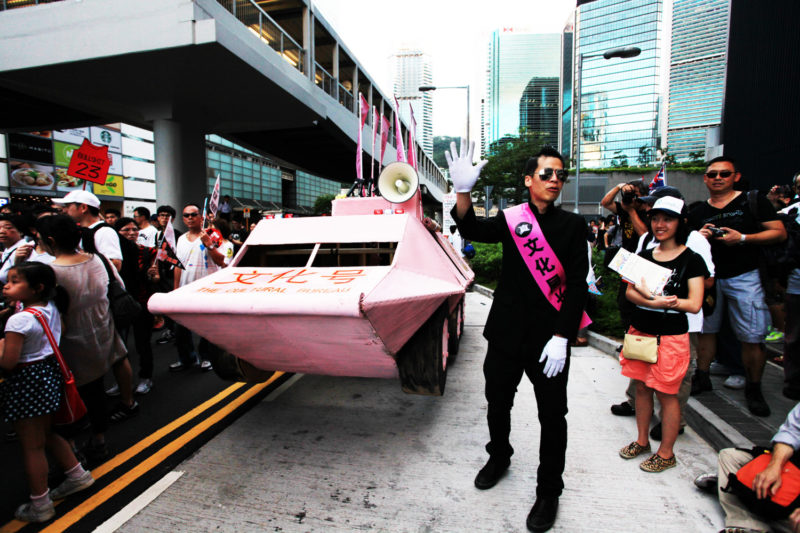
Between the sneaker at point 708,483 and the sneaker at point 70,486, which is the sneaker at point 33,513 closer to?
the sneaker at point 70,486

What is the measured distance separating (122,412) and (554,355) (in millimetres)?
3815

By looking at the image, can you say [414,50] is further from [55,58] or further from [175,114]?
[55,58]

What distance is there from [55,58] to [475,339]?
11317 mm

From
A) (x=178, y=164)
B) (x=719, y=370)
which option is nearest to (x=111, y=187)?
(x=178, y=164)

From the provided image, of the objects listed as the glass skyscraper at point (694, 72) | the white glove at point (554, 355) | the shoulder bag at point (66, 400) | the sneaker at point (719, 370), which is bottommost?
the sneaker at point (719, 370)

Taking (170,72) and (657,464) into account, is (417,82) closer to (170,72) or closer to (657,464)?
(170,72)

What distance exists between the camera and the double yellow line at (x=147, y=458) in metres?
2.38

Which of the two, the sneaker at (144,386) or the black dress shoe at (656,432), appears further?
the sneaker at (144,386)

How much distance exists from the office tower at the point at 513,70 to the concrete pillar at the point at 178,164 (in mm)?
52751

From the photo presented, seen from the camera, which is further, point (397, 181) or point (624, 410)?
point (397, 181)

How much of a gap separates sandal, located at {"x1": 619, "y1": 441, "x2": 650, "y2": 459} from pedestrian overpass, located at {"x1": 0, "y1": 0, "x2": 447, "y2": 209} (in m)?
4.30

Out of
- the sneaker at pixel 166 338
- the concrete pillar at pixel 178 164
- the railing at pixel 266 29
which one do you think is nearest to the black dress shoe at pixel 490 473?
the sneaker at pixel 166 338

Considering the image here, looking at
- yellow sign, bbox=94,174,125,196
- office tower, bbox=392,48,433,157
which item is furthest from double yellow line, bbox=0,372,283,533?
office tower, bbox=392,48,433,157

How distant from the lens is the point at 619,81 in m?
66.1
